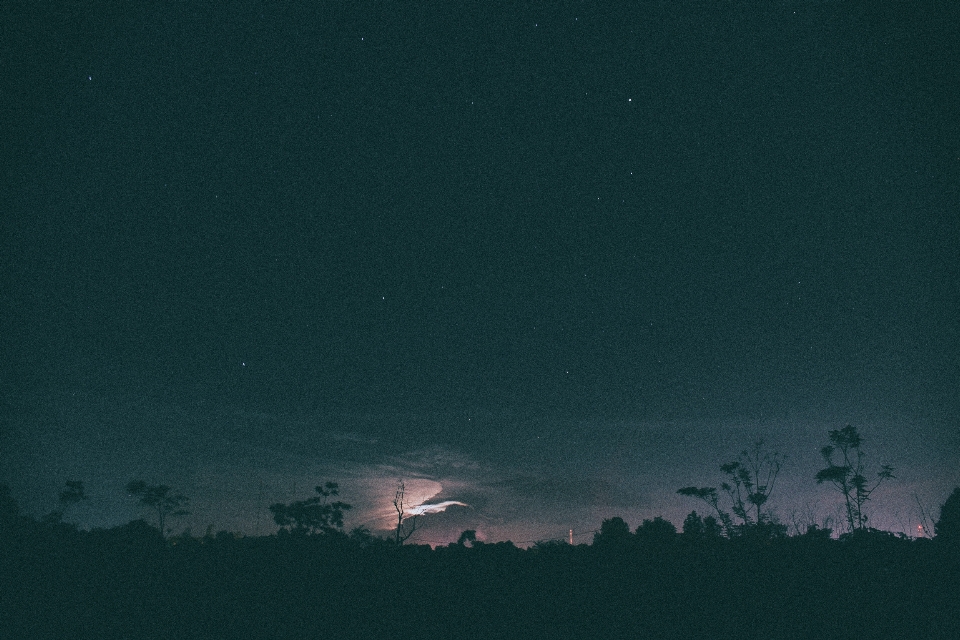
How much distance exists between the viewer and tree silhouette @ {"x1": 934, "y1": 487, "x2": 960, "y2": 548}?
39112 millimetres

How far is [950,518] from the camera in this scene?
4062 cm

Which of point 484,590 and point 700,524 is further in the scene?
point 700,524

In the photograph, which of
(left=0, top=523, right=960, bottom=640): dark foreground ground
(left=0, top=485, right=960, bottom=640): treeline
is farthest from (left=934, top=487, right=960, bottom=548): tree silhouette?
(left=0, top=523, right=960, bottom=640): dark foreground ground

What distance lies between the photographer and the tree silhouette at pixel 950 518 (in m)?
39.1

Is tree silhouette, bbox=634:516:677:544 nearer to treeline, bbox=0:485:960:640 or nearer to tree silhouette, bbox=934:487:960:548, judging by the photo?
treeline, bbox=0:485:960:640

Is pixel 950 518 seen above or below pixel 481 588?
above

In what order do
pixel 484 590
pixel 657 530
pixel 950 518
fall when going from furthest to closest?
1. pixel 657 530
2. pixel 950 518
3. pixel 484 590

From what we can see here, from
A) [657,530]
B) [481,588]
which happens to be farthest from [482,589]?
[657,530]

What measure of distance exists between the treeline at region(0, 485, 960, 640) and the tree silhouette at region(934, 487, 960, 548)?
8.94ft

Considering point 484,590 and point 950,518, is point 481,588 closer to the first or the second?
point 484,590

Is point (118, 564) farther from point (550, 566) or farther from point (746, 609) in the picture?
point (746, 609)

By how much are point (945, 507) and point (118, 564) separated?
62.9 meters

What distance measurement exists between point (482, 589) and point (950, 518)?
124ft

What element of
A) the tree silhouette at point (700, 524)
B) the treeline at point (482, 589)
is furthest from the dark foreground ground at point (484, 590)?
the tree silhouette at point (700, 524)
